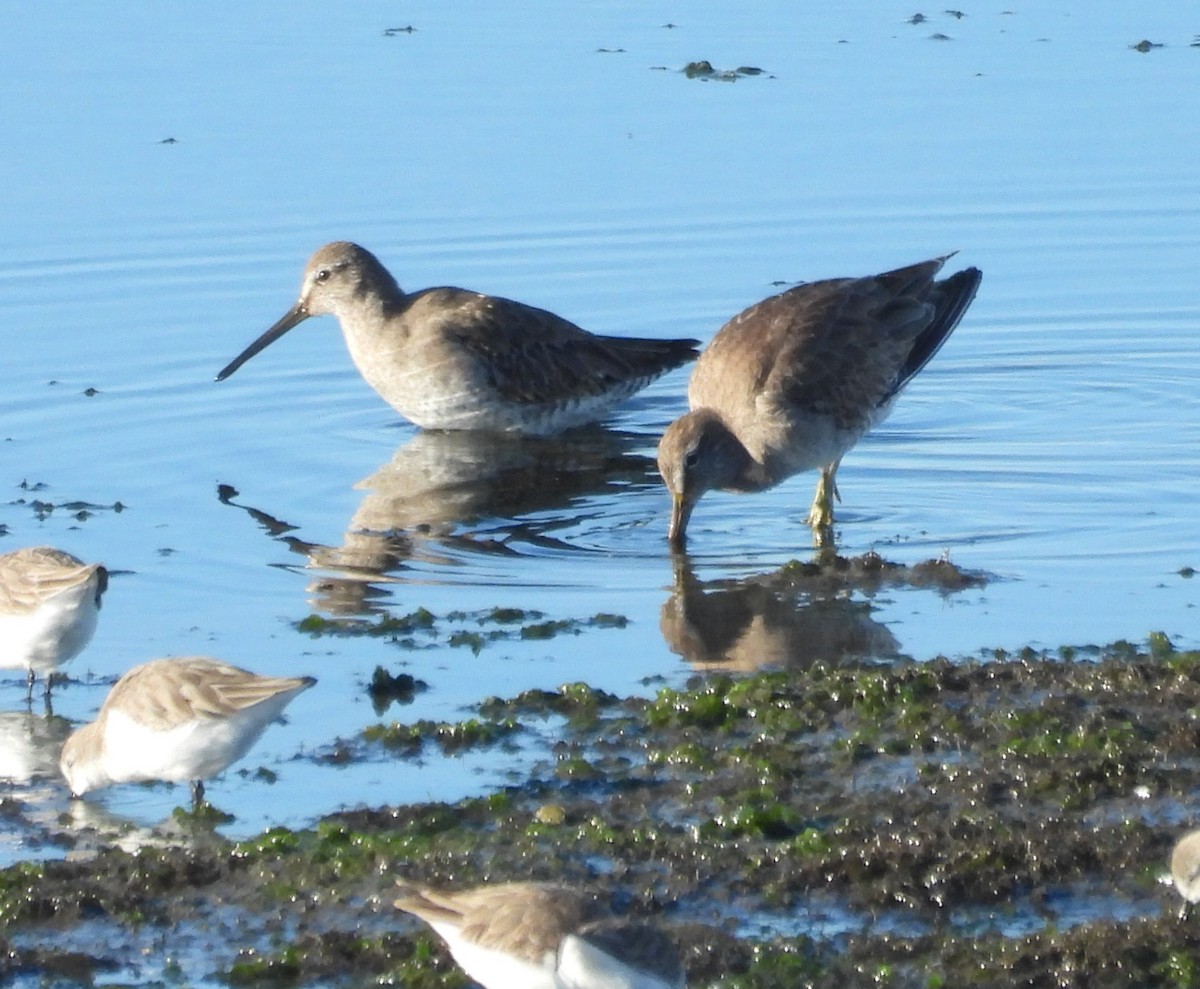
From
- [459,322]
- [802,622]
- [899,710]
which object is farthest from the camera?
[459,322]

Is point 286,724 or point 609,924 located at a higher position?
point 609,924

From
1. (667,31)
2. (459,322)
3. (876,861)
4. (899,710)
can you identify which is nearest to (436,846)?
(876,861)

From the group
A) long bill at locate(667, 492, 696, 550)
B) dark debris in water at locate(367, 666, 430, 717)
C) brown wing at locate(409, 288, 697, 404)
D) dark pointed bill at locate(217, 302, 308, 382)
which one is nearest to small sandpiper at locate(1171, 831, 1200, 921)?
dark debris in water at locate(367, 666, 430, 717)

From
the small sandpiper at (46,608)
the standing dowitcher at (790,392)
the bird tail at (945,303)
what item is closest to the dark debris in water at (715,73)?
the bird tail at (945,303)

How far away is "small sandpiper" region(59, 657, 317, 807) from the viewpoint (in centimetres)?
631

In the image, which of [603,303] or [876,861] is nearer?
[876,861]

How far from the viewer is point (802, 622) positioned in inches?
327

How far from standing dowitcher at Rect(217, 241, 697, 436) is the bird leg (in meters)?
2.22

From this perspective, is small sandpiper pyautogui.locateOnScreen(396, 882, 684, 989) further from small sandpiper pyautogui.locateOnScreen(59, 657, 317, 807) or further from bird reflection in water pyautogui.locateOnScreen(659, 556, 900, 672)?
bird reflection in water pyautogui.locateOnScreen(659, 556, 900, 672)

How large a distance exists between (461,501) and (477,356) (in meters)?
1.55

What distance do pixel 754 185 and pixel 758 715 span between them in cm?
854

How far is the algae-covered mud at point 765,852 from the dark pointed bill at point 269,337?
17.9ft

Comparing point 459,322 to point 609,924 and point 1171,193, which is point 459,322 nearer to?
point 1171,193

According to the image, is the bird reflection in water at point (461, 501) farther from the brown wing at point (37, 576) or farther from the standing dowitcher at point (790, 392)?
the brown wing at point (37, 576)
